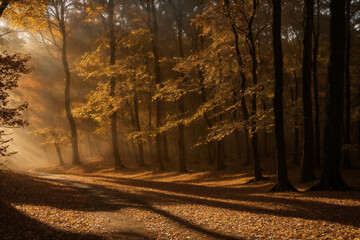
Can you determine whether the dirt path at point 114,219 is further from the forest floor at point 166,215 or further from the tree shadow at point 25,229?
the tree shadow at point 25,229

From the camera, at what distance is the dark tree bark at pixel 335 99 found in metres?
11.0

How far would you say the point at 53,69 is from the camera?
30531 millimetres

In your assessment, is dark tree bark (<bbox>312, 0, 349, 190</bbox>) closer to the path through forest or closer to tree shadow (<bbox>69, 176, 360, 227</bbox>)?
the path through forest

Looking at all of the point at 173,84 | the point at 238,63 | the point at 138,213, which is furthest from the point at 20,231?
the point at 238,63

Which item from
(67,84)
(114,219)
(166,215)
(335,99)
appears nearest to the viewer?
(114,219)

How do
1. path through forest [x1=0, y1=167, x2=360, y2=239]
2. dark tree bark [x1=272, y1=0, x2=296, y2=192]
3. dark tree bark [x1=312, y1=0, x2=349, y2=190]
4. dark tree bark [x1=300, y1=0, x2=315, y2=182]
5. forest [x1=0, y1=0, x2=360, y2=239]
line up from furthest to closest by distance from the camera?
dark tree bark [x1=300, y1=0, x2=315, y2=182] → dark tree bark [x1=272, y1=0, x2=296, y2=192] → dark tree bark [x1=312, y1=0, x2=349, y2=190] → forest [x1=0, y1=0, x2=360, y2=239] → path through forest [x1=0, y1=167, x2=360, y2=239]

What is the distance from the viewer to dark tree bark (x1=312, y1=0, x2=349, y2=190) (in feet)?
35.9

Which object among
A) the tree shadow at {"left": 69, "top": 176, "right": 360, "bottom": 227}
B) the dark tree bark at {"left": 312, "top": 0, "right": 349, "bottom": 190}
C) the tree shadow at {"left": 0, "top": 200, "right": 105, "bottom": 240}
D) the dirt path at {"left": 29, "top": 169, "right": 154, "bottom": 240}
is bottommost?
the tree shadow at {"left": 69, "top": 176, "right": 360, "bottom": 227}

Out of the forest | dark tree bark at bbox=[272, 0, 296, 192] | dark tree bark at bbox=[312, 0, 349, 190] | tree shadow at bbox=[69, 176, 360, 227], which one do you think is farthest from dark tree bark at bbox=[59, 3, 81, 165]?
dark tree bark at bbox=[312, 0, 349, 190]

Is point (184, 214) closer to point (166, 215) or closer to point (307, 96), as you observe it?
point (166, 215)

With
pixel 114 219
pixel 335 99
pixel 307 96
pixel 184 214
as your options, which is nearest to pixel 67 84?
pixel 114 219

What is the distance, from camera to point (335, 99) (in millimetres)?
11352

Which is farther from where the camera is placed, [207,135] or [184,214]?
[207,135]

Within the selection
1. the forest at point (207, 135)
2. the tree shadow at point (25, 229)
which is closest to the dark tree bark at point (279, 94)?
the forest at point (207, 135)
